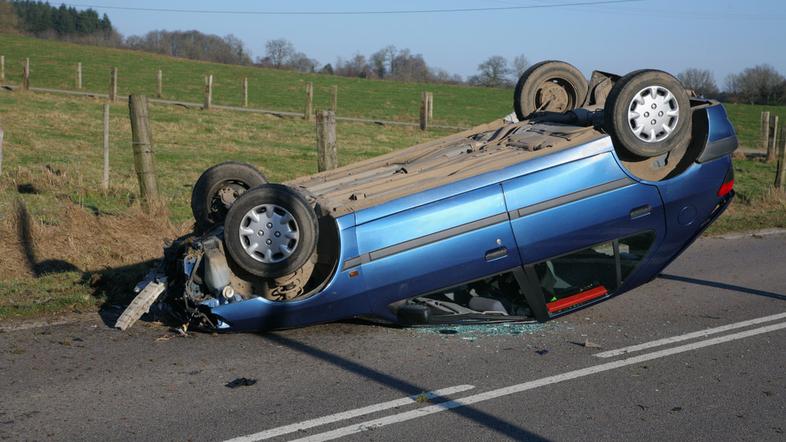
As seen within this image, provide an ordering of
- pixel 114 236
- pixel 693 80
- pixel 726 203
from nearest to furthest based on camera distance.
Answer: pixel 726 203 → pixel 114 236 → pixel 693 80

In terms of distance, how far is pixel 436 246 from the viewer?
247 inches

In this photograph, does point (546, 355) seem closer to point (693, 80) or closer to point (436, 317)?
point (436, 317)

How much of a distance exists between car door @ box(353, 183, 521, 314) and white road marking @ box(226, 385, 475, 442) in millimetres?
1036

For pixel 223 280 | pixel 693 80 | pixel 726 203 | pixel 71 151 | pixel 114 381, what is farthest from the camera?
pixel 693 80

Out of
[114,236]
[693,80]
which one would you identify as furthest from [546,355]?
[693,80]

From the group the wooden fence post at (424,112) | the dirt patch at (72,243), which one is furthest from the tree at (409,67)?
the dirt patch at (72,243)

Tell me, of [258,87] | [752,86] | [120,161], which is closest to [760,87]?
[752,86]

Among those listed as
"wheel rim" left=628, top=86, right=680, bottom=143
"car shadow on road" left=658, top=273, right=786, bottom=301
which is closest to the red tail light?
"wheel rim" left=628, top=86, right=680, bottom=143

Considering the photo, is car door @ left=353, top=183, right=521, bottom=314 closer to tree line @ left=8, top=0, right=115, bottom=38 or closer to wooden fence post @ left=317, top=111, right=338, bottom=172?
wooden fence post @ left=317, top=111, right=338, bottom=172

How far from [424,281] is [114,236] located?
416 centimetres

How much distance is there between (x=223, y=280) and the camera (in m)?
6.22

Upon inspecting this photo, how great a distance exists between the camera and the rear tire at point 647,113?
6.61 meters

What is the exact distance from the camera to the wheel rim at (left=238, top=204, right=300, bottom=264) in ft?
20.6

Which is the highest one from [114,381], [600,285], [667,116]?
[667,116]
